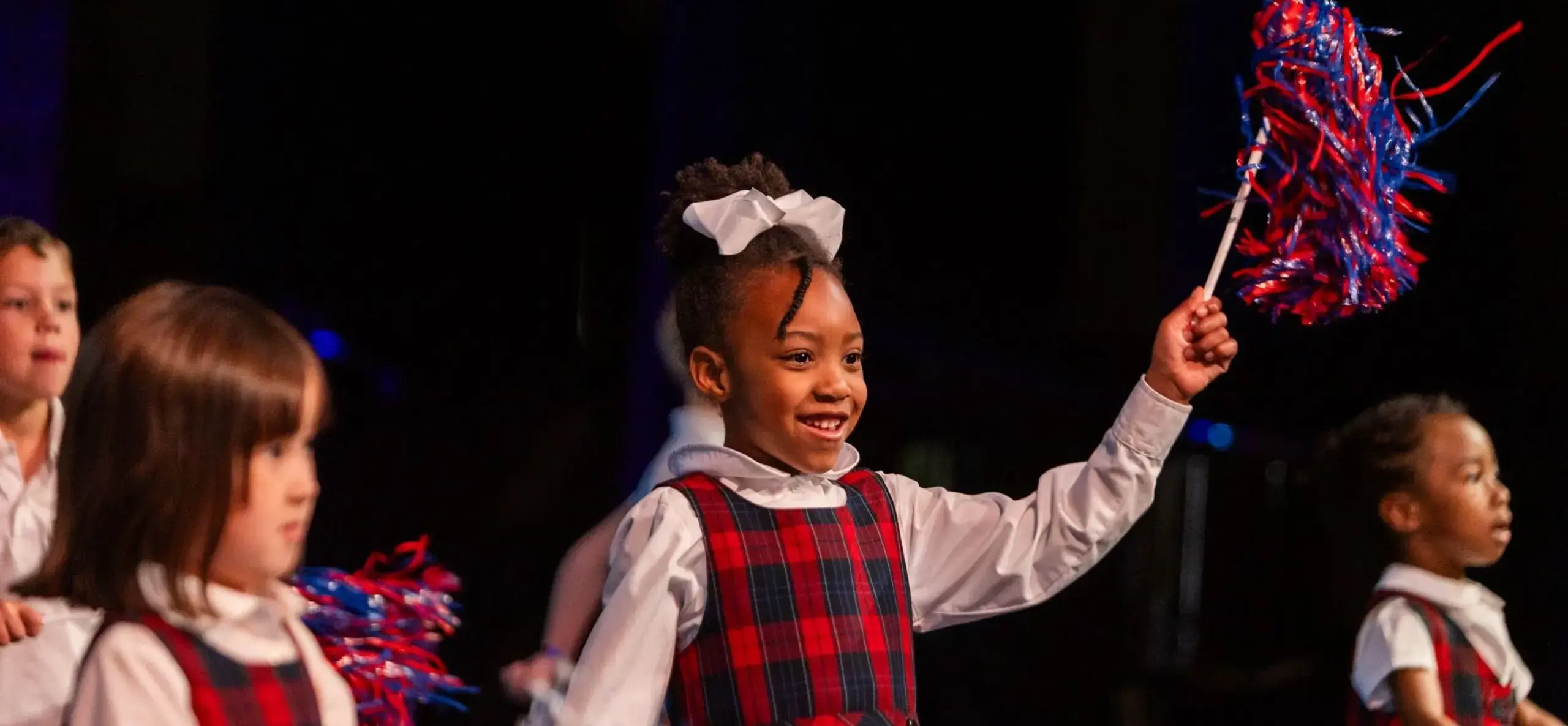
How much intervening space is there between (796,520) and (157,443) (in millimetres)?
698

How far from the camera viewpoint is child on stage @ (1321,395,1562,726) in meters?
2.33

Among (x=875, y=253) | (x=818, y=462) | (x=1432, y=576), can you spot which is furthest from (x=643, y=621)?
(x=875, y=253)

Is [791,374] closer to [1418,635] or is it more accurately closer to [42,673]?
[42,673]

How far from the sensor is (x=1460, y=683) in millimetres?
2334

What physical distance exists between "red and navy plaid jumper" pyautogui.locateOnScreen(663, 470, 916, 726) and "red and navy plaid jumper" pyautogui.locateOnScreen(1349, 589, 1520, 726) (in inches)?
35.9

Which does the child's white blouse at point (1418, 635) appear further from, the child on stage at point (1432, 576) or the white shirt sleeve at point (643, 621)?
the white shirt sleeve at point (643, 621)

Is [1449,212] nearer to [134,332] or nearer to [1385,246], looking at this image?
[1385,246]

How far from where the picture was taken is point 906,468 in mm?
3688

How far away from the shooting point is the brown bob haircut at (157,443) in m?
1.38

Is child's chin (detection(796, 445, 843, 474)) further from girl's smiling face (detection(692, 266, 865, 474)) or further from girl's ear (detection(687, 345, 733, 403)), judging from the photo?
girl's ear (detection(687, 345, 733, 403))

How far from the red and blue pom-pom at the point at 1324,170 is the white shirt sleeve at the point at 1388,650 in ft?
1.91

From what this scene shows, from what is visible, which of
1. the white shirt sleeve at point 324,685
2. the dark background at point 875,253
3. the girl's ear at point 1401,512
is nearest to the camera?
the white shirt sleeve at point 324,685

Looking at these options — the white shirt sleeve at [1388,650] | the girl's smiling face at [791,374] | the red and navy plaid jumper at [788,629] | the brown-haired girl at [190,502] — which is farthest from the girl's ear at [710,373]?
the white shirt sleeve at [1388,650]

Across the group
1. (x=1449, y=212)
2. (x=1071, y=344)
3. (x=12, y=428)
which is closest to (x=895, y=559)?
(x=12, y=428)
